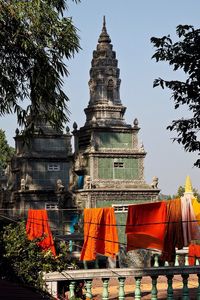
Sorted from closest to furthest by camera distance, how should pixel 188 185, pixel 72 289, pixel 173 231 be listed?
1. pixel 72 289
2. pixel 173 231
3. pixel 188 185

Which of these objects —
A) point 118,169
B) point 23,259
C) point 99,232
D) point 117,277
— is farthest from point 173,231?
point 118,169

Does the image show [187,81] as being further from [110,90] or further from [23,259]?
[110,90]

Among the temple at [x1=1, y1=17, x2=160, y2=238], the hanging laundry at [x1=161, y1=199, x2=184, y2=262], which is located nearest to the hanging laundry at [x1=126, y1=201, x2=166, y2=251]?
the hanging laundry at [x1=161, y1=199, x2=184, y2=262]

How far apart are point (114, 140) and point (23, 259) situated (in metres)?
22.5

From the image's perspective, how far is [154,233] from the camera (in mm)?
12016

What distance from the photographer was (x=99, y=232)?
15.9 meters

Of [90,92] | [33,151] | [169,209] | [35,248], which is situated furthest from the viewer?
[33,151]

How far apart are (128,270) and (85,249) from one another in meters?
7.15

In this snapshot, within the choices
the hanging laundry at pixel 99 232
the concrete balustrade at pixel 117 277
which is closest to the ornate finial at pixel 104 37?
the hanging laundry at pixel 99 232

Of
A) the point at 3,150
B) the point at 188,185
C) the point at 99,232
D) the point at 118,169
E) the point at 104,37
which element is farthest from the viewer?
the point at 3,150

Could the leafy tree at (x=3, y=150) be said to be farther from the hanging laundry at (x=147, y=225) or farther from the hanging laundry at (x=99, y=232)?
the hanging laundry at (x=147, y=225)

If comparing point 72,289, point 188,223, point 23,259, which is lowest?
point 72,289

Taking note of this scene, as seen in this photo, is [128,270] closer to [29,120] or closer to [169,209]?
[169,209]

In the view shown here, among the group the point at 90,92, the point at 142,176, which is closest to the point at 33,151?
the point at 90,92
